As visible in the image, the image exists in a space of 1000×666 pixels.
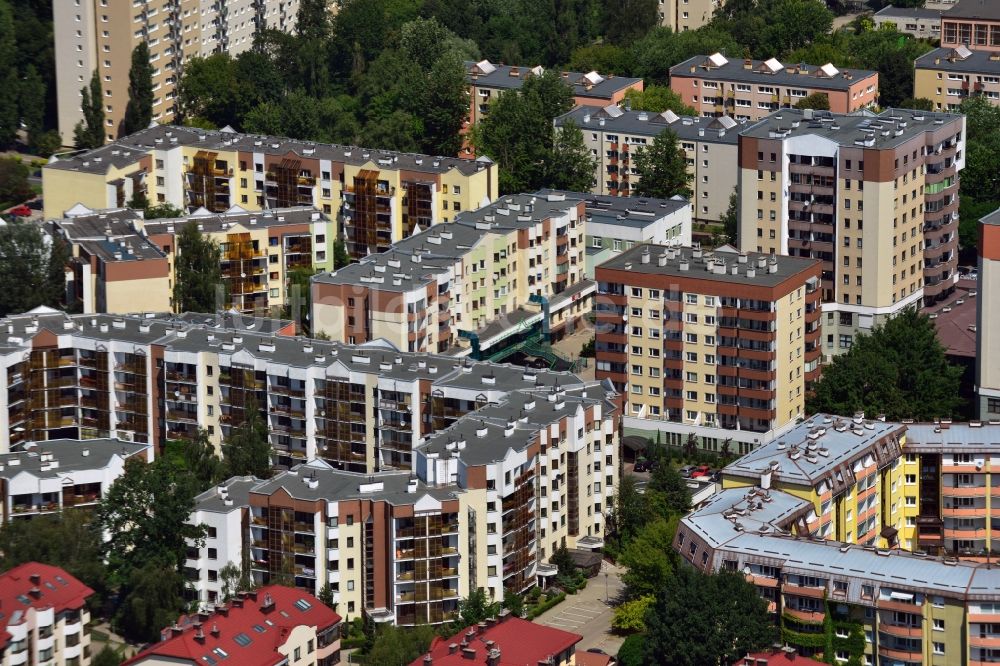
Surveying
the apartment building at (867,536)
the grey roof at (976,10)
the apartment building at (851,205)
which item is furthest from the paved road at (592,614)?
the grey roof at (976,10)

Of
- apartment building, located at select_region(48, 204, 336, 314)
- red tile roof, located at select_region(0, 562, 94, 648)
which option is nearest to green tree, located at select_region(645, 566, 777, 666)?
red tile roof, located at select_region(0, 562, 94, 648)

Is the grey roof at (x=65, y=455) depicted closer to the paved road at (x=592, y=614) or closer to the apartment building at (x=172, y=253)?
the apartment building at (x=172, y=253)

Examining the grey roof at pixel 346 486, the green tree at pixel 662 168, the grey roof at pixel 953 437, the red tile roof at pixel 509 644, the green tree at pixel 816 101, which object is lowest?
the red tile roof at pixel 509 644

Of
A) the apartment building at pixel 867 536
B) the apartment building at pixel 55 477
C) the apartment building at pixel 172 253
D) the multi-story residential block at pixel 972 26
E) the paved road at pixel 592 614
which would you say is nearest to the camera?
the apartment building at pixel 867 536

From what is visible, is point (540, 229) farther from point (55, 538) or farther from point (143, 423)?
point (55, 538)

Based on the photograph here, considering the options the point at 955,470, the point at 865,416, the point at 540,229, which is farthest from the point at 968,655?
the point at 540,229
